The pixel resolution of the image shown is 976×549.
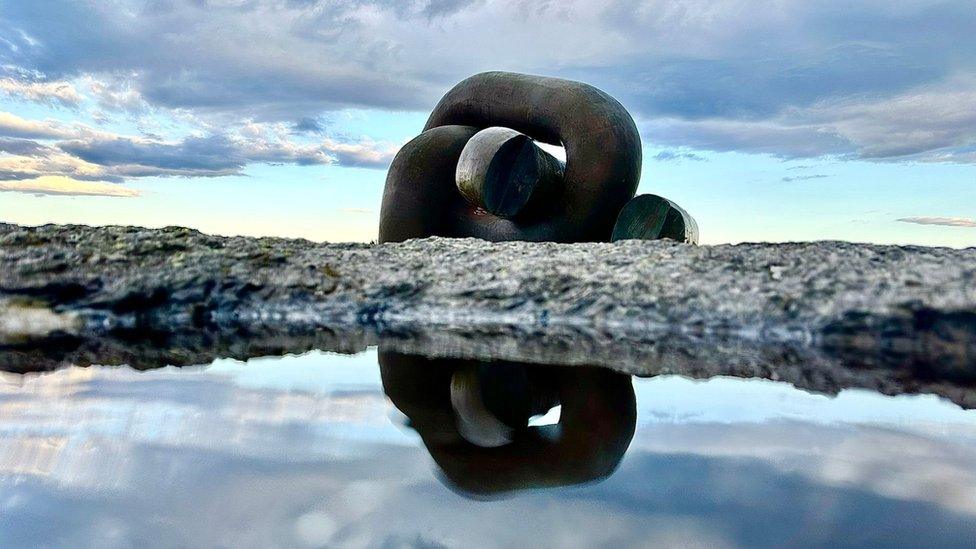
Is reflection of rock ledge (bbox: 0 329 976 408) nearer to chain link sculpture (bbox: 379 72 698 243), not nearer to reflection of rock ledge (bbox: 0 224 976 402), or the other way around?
reflection of rock ledge (bbox: 0 224 976 402)

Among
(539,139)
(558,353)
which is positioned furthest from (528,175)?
(558,353)

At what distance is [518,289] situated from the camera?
5105 mm

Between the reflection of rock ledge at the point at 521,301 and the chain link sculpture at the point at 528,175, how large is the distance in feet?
3.54

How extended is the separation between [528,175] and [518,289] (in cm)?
229

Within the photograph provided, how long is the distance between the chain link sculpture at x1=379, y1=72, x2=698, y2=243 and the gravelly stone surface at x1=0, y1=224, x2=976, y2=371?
114 centimetres

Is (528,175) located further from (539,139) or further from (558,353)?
(558,353)

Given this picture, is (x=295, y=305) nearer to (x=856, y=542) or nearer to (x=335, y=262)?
(x=335, y=262)

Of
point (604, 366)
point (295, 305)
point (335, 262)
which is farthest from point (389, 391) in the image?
point (335, 262)

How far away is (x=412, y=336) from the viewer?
14.1ft

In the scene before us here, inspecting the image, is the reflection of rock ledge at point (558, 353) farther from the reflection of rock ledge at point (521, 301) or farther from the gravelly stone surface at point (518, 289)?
the gravelly stone surface at point (518, 289)

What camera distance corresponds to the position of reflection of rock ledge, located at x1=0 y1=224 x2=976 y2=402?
12.2 feet

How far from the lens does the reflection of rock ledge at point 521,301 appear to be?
3.71 m

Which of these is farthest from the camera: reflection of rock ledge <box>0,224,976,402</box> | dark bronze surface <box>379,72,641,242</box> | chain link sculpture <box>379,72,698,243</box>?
dark bronze surface <box>379,72,641,242</box>

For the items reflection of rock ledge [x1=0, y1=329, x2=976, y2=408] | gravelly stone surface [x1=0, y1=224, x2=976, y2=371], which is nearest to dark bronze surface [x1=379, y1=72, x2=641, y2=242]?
gravelly stone surface [x1=0, y1=224, x2=976, y2=371]
